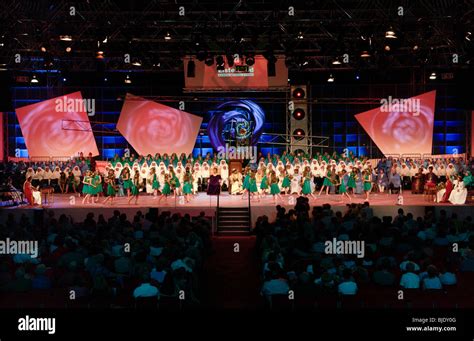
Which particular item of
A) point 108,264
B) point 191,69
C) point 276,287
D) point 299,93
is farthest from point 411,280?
point 191,69

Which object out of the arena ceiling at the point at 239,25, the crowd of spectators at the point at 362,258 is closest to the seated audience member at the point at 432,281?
the crowd of spectators at the point at 362,258

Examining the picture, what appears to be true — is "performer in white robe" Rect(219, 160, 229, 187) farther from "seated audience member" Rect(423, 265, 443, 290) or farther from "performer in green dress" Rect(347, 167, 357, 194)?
"seated audience member" Rect(423, 265, 443, 290)

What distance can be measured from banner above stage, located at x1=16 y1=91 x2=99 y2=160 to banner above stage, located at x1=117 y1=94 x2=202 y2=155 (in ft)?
5.26

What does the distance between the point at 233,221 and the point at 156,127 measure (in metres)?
10.9

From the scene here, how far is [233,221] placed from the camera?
66.5ft

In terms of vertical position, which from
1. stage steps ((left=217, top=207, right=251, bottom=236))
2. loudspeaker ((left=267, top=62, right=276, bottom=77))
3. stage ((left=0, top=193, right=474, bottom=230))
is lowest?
stage steps ((left=217, top=207, right=251, bottom=236))

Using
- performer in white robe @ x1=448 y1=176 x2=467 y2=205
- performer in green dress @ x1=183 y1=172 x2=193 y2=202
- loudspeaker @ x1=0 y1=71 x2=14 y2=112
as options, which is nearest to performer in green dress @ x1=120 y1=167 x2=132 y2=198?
performer in green dress @ x1=183 y1=172 x2=193 y2=202

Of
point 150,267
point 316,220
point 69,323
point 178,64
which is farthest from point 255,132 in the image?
point 69,323

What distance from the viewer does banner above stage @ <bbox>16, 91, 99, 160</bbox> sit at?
29469mm

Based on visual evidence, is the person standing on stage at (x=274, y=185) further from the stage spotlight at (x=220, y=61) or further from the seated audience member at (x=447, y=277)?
the seated audience member at (x=447, y=277)

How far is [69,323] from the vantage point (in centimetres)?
905

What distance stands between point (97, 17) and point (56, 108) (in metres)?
9.18

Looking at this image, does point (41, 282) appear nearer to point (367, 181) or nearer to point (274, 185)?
point (274, 185)

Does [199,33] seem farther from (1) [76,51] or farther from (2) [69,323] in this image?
(2) [69,323]
